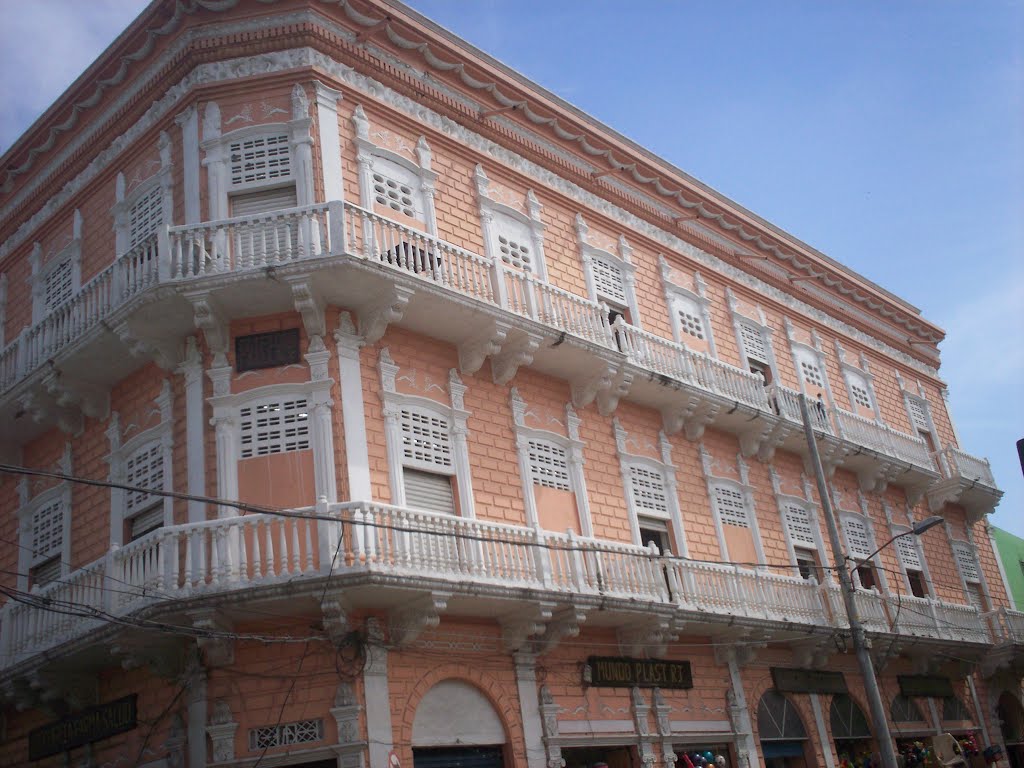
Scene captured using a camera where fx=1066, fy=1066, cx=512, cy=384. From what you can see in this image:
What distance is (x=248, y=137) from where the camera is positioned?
16047 millimetres

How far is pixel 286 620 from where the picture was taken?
509 inches

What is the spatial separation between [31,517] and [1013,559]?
2969 cm

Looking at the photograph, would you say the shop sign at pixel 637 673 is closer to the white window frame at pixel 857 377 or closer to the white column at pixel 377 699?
the white column at pixel 377 699

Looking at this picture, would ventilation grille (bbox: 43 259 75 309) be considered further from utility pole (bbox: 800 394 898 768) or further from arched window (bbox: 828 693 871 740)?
arched window (bbox: 828 693 871 740)

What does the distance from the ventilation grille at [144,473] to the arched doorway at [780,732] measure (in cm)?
1063

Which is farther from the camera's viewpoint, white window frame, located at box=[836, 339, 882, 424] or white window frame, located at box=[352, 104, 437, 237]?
white window frame, located at box=[836, 339, 882, 424]

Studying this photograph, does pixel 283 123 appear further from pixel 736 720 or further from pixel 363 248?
pixel 736 720

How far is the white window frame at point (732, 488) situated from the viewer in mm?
19312

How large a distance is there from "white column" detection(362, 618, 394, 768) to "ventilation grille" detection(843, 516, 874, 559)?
42.6 ft

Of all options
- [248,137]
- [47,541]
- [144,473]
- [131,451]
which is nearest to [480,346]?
[248,137]

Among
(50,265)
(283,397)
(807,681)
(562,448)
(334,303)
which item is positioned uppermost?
(50,265)

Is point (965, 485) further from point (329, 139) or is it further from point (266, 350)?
point (266, 350)

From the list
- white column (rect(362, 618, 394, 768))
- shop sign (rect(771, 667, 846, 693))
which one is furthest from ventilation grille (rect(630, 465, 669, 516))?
white column (rect(362, 618, 394, 768))

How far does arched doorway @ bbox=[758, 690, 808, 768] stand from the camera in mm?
18156
